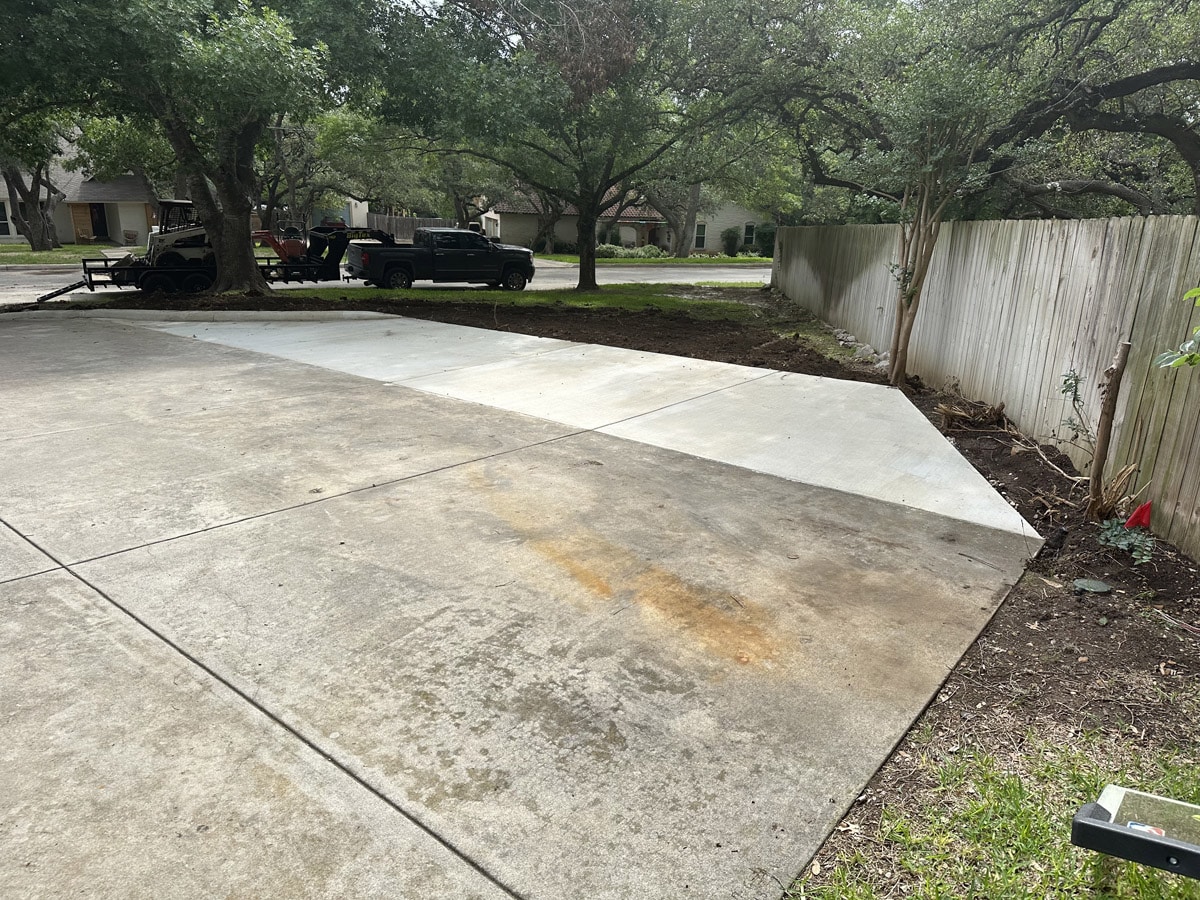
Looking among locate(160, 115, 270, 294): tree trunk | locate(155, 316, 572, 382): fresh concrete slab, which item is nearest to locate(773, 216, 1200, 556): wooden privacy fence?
locate(155, 316, 572, 382): fresh concrete slab

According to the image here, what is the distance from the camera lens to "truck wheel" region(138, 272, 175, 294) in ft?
54.1

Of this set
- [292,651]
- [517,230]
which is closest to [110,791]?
[292,651]

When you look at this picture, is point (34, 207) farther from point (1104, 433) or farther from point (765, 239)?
point (1104, 433)

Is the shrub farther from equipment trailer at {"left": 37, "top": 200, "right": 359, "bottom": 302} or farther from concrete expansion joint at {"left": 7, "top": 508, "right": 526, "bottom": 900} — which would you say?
concrete expansion joint at {"left": 7, "top": 508, "right": 526, "bottom": 900}

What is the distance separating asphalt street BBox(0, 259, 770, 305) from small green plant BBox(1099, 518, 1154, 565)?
18362mm

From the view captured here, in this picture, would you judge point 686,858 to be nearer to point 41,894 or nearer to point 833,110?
point 41,894

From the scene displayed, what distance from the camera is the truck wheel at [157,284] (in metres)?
16.5

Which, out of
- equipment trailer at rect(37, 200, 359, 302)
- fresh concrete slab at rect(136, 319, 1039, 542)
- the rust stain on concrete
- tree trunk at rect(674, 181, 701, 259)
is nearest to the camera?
the rust stain on concrete

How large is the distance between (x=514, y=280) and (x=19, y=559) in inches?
755

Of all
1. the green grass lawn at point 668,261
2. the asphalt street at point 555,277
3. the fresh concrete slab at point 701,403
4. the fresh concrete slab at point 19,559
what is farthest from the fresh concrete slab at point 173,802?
the green grass lawn at point 668,261

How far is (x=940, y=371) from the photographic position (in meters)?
9.18

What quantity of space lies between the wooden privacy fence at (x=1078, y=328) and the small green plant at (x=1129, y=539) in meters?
0.18

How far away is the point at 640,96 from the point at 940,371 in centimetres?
1110

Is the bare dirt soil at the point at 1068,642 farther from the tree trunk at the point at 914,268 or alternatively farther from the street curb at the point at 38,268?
the street curb at the point at 38,268
